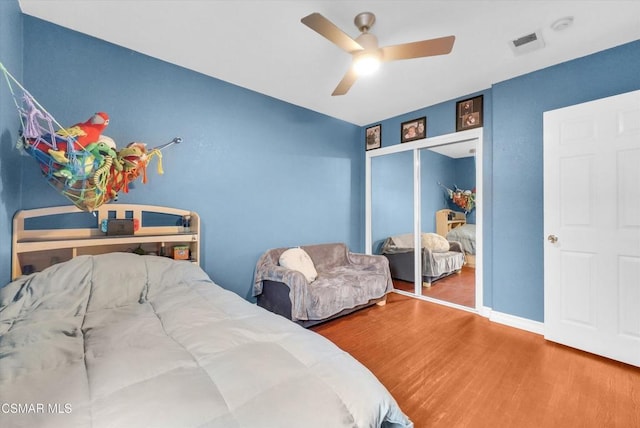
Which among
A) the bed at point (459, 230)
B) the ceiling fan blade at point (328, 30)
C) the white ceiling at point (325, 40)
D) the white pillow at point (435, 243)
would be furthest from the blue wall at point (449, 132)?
the ceiling fan blade at point (328, 30)

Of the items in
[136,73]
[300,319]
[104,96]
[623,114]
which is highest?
[136,73]

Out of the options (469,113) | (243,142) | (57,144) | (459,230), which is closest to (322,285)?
(243,142)

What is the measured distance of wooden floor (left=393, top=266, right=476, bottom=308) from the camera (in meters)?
3.32

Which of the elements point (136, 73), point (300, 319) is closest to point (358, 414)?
point (300, 319)

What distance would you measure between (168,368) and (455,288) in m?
3.71

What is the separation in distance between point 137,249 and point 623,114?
4.15 metres

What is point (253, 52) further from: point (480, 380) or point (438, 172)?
point (480, 380)

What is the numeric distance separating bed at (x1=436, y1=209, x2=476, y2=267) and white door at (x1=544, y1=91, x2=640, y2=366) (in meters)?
0.97

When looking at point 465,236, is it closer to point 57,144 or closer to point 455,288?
point 455,288

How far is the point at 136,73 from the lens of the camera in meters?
2.33

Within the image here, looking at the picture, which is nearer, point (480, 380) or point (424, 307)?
point (480, 380)

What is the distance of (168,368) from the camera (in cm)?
87

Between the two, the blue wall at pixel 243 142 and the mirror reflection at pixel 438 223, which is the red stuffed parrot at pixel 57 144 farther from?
the mirror reflection at pixel 438 223

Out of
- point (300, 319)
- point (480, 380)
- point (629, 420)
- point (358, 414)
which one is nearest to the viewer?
point (358, 414)
